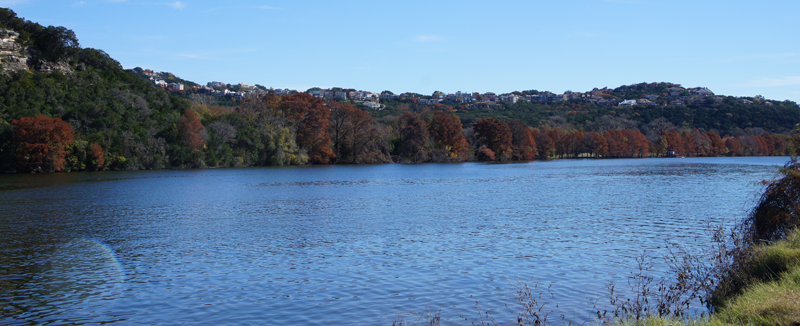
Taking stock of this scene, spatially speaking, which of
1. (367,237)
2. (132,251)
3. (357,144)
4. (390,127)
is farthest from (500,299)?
(390,127)

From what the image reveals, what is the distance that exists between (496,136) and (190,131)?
68153 mm

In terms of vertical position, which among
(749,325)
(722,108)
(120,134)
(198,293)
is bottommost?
(198,293)

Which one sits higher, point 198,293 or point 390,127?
point 390,127

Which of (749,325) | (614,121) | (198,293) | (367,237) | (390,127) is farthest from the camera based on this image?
(614,121)

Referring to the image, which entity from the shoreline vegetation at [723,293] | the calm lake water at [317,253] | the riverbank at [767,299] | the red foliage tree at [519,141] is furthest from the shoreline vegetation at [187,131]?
the riverbank at [767,299]

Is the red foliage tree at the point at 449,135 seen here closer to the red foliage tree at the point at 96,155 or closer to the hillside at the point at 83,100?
the hillside at the point at 83,100

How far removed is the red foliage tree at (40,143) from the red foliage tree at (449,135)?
7209cm

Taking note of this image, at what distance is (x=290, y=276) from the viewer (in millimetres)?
15531

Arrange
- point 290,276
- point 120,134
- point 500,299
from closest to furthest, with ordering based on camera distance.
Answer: point 500,299 → point 290,276 → point 120,134

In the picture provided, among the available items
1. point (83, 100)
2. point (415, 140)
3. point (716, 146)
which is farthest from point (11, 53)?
point (716, 146)

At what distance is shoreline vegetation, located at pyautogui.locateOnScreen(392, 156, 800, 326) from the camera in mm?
8516

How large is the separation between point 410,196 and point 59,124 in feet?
169

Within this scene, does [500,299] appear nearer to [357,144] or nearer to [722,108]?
[357,144]

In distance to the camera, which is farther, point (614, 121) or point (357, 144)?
point (614, 121)
